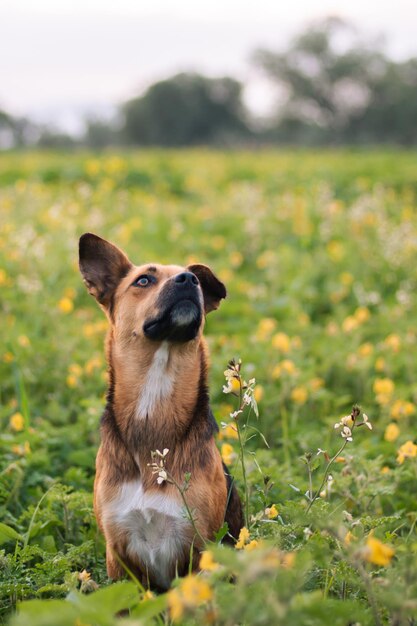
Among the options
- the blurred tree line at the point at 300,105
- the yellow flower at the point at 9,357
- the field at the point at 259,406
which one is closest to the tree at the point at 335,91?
the blurred tree line at the point at 300,105

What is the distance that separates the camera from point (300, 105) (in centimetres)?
5838

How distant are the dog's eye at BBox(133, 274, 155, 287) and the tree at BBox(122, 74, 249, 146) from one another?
57.5 metres

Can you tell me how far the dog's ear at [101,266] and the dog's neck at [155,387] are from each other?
0.32 metres

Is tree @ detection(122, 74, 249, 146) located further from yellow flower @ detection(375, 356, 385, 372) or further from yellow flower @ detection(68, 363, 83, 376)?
yellow flower @ detection(68, 363, 83, 376)

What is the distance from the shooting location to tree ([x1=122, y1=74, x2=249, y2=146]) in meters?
60.7

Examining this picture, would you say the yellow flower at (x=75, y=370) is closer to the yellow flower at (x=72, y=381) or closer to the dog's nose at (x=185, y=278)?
the yellow flower at (x=72, y=381)

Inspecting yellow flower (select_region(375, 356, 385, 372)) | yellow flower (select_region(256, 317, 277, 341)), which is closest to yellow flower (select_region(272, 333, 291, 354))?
yellow flower (select_region(256, 317, 277, 341))

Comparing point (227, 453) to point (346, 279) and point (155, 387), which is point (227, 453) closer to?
point (155, 387)

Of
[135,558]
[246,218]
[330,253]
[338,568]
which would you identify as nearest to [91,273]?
[135,558]

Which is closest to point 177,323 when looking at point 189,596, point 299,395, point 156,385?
point 156,385

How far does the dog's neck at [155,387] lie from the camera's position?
3340mm

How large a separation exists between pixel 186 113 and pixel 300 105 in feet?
30.7

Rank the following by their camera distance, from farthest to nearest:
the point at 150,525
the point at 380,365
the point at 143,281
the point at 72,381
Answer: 1. the point at 380,365
2. the point at 72,381
3. the point at 143,281
4. the point at 150,525

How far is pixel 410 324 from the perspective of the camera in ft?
22.7
